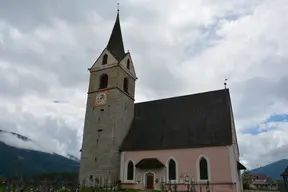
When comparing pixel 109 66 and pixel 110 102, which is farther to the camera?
pixel 109 66

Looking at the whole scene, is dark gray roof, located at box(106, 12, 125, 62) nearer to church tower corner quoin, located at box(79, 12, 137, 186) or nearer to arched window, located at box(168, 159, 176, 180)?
church tower corner quoin, located at box(79, 12, 137, 186)

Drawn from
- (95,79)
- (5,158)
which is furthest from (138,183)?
(5,158)

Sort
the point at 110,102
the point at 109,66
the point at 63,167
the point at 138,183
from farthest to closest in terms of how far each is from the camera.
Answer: the point at 63,167 → the point at 109,66 → the point at 110,102 → the point at 138,183

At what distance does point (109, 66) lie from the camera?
3472cm

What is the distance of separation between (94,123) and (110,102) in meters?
3.40

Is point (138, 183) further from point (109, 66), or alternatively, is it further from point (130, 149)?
point (109, 66)

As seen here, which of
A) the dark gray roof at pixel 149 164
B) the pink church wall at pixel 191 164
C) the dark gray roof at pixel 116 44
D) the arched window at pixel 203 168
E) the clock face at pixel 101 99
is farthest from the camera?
the dark gray roof at pixel 116 44

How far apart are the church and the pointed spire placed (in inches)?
5.8

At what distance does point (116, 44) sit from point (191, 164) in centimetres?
2070

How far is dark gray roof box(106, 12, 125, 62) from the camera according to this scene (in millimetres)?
35994

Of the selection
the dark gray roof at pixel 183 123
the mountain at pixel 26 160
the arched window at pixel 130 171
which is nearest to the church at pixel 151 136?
the dark gray roof at pixel 183 123

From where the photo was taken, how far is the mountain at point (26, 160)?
12694cm

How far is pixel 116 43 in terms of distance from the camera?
37.9 meters

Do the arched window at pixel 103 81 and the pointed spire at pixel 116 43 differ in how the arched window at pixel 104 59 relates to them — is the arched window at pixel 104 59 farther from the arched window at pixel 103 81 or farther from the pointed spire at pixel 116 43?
the arched window at pixel 103 81
